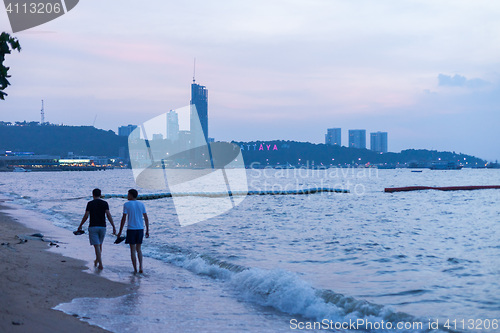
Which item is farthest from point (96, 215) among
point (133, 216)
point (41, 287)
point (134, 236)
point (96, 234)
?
point (41, 287)

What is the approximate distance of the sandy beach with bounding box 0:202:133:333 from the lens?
7684mm

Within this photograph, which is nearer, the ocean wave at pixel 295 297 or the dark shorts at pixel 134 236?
the ocean wave at pixel 295 297

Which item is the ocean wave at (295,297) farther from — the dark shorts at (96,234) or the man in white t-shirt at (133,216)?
the dark shorts at (96,234)

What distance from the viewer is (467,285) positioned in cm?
1278

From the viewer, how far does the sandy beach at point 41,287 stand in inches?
303

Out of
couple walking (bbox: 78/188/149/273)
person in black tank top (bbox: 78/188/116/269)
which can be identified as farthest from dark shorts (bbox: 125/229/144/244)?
person in black tank top (bbox: 78/188/116/269)

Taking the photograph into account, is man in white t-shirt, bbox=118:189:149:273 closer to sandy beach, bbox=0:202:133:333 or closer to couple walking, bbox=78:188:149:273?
couple walking, bbox=78:188:149:273

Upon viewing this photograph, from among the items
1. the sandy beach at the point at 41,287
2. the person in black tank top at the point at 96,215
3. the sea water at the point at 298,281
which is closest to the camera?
the sandy beach at the point at 41,287

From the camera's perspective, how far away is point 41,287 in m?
10.6

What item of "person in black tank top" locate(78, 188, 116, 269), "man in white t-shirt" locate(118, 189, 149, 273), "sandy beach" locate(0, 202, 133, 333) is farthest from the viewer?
"person in black tank top" locate(78, 188, 116, 269)

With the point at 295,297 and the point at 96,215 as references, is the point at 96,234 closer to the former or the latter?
the point at 96,215

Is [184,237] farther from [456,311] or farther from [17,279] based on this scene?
[456,311]

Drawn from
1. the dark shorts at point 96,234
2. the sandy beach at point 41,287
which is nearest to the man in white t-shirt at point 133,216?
the dark shorts at point 96,234

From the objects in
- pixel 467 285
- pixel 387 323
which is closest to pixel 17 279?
pixel 387 323
